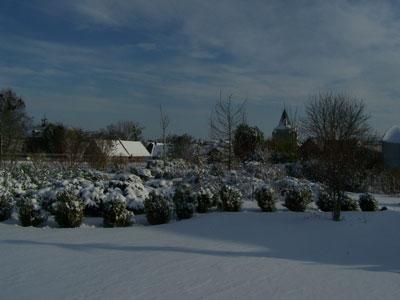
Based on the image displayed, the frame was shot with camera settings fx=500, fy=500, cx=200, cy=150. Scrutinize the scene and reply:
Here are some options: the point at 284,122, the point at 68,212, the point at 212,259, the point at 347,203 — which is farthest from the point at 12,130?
A: the point at 212,259

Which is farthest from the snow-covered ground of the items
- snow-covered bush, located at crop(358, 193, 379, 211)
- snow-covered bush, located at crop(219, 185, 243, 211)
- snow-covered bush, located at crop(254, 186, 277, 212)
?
snow-covered bush, located at crop(358, 193, 379, 211)

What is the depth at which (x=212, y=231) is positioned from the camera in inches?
348

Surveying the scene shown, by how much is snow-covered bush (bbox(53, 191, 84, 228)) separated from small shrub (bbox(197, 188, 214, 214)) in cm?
274

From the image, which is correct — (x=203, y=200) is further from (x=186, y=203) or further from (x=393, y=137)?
(x=393, y=137)

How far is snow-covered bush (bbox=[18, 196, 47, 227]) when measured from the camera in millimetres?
9680

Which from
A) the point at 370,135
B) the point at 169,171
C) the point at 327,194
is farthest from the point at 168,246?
the point at 370,135

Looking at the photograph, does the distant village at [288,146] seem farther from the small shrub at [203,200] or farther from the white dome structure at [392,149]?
the small shrub at [203,200]

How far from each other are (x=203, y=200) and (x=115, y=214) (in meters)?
2.39

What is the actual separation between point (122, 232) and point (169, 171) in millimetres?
9457

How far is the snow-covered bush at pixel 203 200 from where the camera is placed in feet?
36.8

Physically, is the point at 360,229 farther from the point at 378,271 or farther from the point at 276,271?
the point at 276,271

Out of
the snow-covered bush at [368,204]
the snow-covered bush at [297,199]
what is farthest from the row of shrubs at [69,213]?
the snow-covered bush at [368,204]

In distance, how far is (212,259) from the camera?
264 inches

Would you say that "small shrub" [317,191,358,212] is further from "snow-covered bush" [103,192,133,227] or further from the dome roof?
the dome roof
